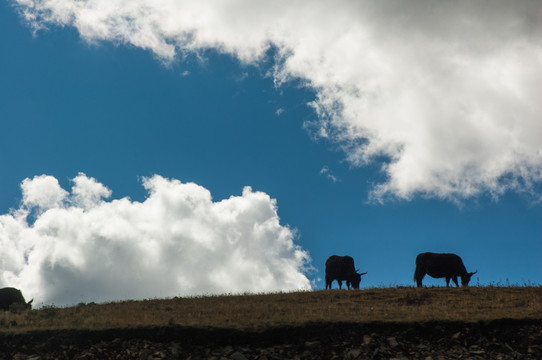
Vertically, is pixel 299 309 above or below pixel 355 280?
below

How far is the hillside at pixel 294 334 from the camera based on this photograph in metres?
16.1

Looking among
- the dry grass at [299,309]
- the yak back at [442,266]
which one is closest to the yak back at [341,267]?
the yak back at [442,266]

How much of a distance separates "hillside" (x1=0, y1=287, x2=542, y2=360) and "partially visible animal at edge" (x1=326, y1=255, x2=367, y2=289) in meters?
17.4

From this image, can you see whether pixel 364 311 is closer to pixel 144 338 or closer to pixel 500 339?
pixel 500 339

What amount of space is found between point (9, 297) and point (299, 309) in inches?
806

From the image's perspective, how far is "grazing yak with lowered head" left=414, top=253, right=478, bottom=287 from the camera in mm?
35469

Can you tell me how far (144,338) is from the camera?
17.3 meters

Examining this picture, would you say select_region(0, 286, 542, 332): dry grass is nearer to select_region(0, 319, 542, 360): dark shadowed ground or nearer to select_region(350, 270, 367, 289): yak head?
select_region(0, 319, 542, 360): dark shadowed ground

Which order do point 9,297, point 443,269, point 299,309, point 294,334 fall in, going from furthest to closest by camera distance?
point 443,269 → point 9,297 → point 299,309 → point 294,334

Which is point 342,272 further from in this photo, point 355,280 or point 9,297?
point 9,297

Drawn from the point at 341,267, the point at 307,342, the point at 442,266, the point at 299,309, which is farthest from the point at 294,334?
the point at 341,267

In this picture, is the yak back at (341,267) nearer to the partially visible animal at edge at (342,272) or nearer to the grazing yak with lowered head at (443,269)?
the partially visible animal at edge at (342,272)

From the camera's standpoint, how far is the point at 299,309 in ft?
67.4

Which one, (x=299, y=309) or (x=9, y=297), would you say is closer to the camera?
(x=299, y=309)
